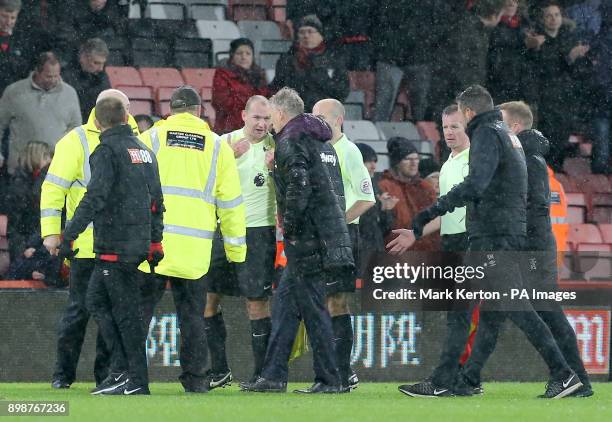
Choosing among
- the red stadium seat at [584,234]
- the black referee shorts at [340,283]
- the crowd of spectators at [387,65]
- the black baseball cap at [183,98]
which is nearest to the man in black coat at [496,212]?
the black referee shorts at [340,283]

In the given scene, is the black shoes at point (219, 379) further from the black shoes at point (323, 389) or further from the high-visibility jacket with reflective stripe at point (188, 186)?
the high-visibility jacket with reflective stripe at point (188, 186)

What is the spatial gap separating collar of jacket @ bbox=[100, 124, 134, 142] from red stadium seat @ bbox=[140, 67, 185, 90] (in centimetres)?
696

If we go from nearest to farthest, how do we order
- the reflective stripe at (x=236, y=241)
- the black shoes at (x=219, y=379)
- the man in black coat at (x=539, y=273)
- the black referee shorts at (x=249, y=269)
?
the man in black coat at (x=539, y=273)
the reflective stripe at (x=236, y=241)
the black referee shorts at (x=249, y=269)
the black shoes at (x=219, y=379)

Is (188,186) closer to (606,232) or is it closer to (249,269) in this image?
(249,269)

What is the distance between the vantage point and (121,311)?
390 inches

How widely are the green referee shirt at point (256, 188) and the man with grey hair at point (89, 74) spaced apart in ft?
13.4

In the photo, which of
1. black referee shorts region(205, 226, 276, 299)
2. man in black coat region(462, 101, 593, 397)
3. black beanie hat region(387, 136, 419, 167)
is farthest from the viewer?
black beanie hat region(387, 136, 419, 167)

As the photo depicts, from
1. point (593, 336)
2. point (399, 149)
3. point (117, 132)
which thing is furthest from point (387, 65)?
point (117, 132)

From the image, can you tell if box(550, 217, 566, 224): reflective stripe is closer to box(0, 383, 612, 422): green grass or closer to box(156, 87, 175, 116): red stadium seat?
box(0, 383, 612, 422): green grass

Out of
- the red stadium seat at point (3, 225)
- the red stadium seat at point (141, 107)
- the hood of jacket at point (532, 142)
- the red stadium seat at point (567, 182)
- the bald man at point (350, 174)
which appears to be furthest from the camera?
the red stadium seat at point (567, 182)

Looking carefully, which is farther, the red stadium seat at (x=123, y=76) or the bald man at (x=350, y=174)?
the red stadium seat at (x=123, y=76)

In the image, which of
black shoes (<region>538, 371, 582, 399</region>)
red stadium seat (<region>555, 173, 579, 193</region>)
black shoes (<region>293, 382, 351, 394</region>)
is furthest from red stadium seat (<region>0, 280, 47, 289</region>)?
red stadium seat (<region>555, 173, 579, 193</region>)

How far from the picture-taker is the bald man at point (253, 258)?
11094mm

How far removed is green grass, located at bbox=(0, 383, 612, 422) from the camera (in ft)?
28.7
